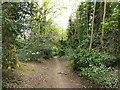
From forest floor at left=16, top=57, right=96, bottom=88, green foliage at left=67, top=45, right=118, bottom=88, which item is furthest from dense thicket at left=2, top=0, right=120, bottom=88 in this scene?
forest floor at left=16, top=57, right=96, bottom=88

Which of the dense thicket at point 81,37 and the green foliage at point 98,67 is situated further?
the green foliage at point 98,67

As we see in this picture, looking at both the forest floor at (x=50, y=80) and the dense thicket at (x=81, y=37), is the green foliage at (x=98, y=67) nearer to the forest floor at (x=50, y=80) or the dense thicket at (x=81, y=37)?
the dense thicket at (x=81, y=37)

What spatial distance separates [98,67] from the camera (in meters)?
4.06

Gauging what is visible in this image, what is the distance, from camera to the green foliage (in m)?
3.57

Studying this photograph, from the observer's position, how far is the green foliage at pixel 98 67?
141 inches

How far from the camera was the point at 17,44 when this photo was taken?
320 centimetres

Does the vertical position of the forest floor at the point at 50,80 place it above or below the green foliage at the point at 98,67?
below

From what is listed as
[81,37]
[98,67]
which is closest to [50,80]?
[98,67]

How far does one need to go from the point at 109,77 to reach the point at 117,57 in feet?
4.41

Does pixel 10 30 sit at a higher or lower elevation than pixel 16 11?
lower

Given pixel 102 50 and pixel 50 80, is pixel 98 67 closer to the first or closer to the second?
pixel 102 50

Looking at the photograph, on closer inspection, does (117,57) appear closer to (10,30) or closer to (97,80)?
(97,80)

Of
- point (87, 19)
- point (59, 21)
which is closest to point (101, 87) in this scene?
point (87, 19)

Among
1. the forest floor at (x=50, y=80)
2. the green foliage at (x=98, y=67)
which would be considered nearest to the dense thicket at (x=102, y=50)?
the green foliage at (x=98, y=67)
